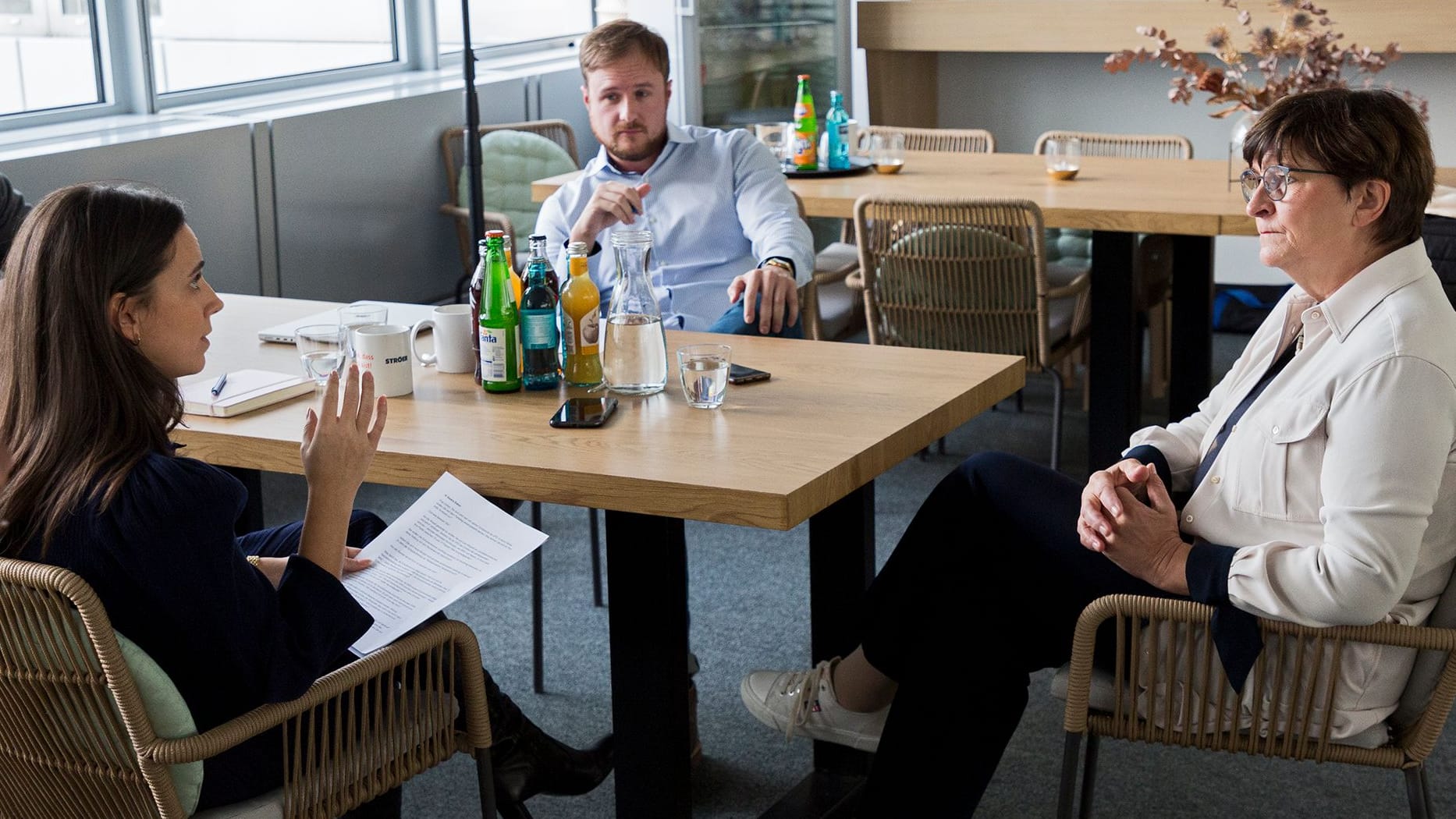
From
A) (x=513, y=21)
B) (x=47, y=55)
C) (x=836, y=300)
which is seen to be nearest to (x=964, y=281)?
(x=836, y=300)

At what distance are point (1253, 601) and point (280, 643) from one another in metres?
1.00

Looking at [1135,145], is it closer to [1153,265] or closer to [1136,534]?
[1153,265]

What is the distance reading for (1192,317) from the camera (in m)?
3.79

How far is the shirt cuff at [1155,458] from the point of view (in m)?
1.99

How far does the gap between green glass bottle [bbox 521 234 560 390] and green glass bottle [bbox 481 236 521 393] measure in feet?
0.05

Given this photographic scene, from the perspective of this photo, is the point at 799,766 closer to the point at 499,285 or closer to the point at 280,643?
the point at 499,285

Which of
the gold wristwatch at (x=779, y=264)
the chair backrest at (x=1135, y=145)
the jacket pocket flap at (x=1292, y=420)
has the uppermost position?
the chair backrest at (x=1135, y=145)

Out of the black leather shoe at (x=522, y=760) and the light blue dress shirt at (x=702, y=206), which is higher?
the light blue dress shirt at (x=702, y=206)

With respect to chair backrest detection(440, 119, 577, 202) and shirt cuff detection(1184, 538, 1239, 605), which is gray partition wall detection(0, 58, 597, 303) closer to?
chair backrest detection(440, 119, 577, 202)

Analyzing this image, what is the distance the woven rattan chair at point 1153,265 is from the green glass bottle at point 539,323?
1884 mm

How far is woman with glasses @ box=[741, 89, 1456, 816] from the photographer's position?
1575 mm

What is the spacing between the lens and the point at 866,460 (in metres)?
1.77

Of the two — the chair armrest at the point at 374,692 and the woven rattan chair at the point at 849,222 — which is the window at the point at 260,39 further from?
the chair armrest at the point at 374,692

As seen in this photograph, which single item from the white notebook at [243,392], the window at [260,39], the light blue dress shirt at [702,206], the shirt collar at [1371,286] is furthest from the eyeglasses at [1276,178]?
the window at [260,39]
